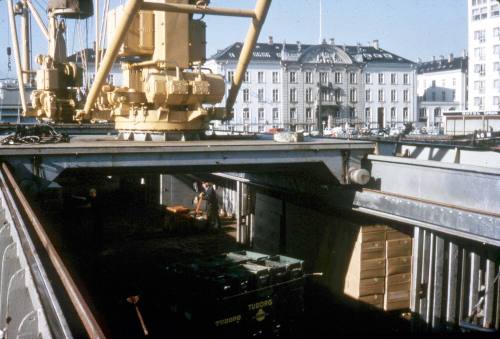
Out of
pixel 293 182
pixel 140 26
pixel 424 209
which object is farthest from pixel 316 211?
pixel 140 26

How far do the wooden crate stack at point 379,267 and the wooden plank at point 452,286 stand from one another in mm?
1602

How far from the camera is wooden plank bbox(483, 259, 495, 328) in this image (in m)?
10.1

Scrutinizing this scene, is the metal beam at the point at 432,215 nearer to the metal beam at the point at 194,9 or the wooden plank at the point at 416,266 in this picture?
the wooden plank at the point at 416,266

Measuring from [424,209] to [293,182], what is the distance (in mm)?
5181

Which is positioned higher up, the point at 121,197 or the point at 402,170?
the point at 402,170

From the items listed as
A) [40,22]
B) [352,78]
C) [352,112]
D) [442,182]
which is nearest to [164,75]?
[442,182]

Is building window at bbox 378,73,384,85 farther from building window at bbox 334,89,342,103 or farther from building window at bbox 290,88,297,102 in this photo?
building window at bbox 290,88,297,102

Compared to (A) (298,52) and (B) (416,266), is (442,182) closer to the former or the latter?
(B) (416,266)

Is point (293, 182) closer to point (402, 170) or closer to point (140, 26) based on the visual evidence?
point (402, 170)

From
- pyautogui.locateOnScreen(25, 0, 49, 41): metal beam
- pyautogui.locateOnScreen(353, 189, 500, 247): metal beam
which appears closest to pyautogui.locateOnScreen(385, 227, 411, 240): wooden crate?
pyautogui.locateOnScreen(353, 189, 500, 247): metal beam

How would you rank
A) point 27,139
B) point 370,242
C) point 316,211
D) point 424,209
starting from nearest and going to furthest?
1. point 424,209
2. point 27,139
3. point 370,242
4. point 316,211

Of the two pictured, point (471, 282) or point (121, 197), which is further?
point (121, 197)

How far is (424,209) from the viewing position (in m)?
10.4

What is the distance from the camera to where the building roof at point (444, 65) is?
104213mm
